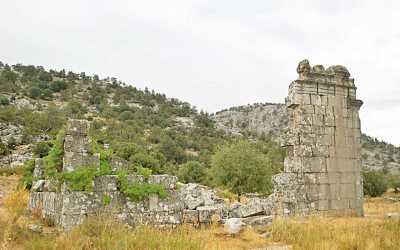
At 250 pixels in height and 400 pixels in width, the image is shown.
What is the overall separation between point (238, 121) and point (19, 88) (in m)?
37.8

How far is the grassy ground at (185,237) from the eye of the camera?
6180mm

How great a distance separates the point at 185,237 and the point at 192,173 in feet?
89.4

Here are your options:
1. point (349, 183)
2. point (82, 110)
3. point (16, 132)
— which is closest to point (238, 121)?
point (82, 110)

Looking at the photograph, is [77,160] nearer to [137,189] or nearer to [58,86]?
[137,189]

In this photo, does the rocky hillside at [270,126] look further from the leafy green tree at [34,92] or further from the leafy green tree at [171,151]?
the leafy green tree at [34,92]

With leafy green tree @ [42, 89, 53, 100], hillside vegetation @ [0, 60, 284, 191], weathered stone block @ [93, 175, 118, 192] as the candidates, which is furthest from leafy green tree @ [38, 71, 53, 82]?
weathered stone block @ [93, 175, 118, 192]

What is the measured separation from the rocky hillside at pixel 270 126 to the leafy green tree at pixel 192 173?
2751 centimetres

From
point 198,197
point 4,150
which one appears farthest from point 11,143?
point 198,197

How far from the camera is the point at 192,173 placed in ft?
111

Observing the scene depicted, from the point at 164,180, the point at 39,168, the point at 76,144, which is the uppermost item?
the point at 76,144


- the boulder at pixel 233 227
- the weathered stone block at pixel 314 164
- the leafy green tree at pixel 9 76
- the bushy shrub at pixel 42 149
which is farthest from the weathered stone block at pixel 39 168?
the leafy green tree at pixel 9 76

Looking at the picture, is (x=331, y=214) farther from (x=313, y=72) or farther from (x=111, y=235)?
(x=111, y=235)

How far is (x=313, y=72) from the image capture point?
1301cm

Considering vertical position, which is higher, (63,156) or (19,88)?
(19,88)
